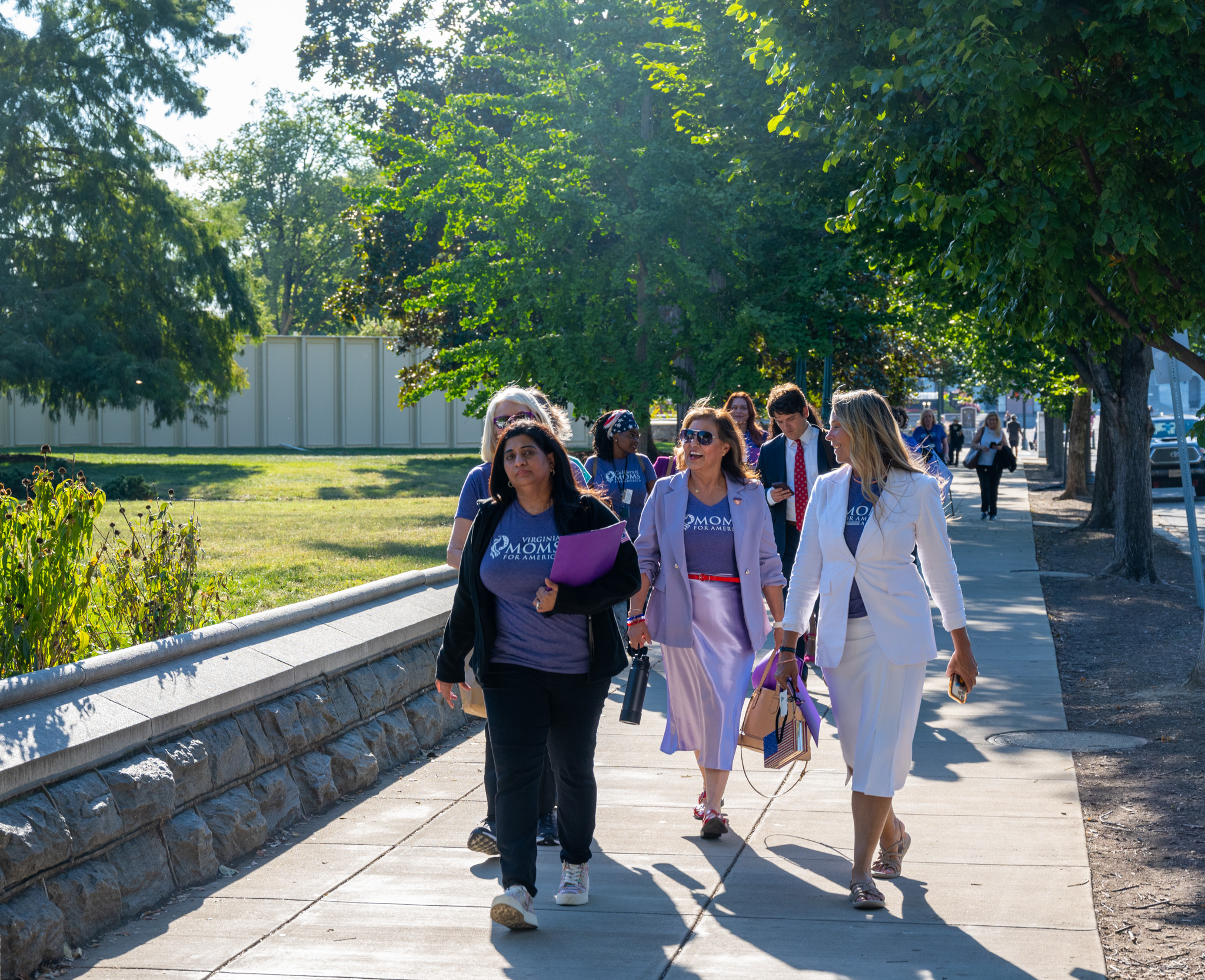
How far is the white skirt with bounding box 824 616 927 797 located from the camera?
484 cm

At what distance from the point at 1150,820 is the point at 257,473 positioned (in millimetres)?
25439

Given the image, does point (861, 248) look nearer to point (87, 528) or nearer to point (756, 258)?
point (756, 258)

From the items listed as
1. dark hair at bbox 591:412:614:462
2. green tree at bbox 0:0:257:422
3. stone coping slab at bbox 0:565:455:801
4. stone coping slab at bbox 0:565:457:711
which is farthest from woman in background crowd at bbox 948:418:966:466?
stone coping slab at bbox 0:565:455:801

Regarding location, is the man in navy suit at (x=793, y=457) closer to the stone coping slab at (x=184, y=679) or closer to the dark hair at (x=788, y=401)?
the dark hair at (x=788, y=401)

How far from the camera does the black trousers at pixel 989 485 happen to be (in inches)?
942

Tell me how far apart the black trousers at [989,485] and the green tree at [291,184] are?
150ft

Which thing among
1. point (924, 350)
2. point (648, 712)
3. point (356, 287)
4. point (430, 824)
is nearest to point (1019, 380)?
point (924, 350)

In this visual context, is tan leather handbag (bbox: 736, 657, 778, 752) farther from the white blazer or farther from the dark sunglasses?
the dark sunglasses

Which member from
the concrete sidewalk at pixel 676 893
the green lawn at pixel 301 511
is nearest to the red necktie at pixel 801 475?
the concrete sidewalk at pixel 676 893

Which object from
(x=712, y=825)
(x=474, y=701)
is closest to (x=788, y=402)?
(x=712, y=825)

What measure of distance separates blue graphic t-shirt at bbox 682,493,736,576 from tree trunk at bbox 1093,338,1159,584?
10.7 metres

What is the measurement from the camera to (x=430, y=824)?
5980mm

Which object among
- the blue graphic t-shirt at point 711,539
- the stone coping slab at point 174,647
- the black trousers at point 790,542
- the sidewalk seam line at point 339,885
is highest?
the blue graphic t-shirt at point 711,539

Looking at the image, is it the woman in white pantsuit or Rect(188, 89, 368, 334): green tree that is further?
Rect(188, 89, 368, 334): green tree
